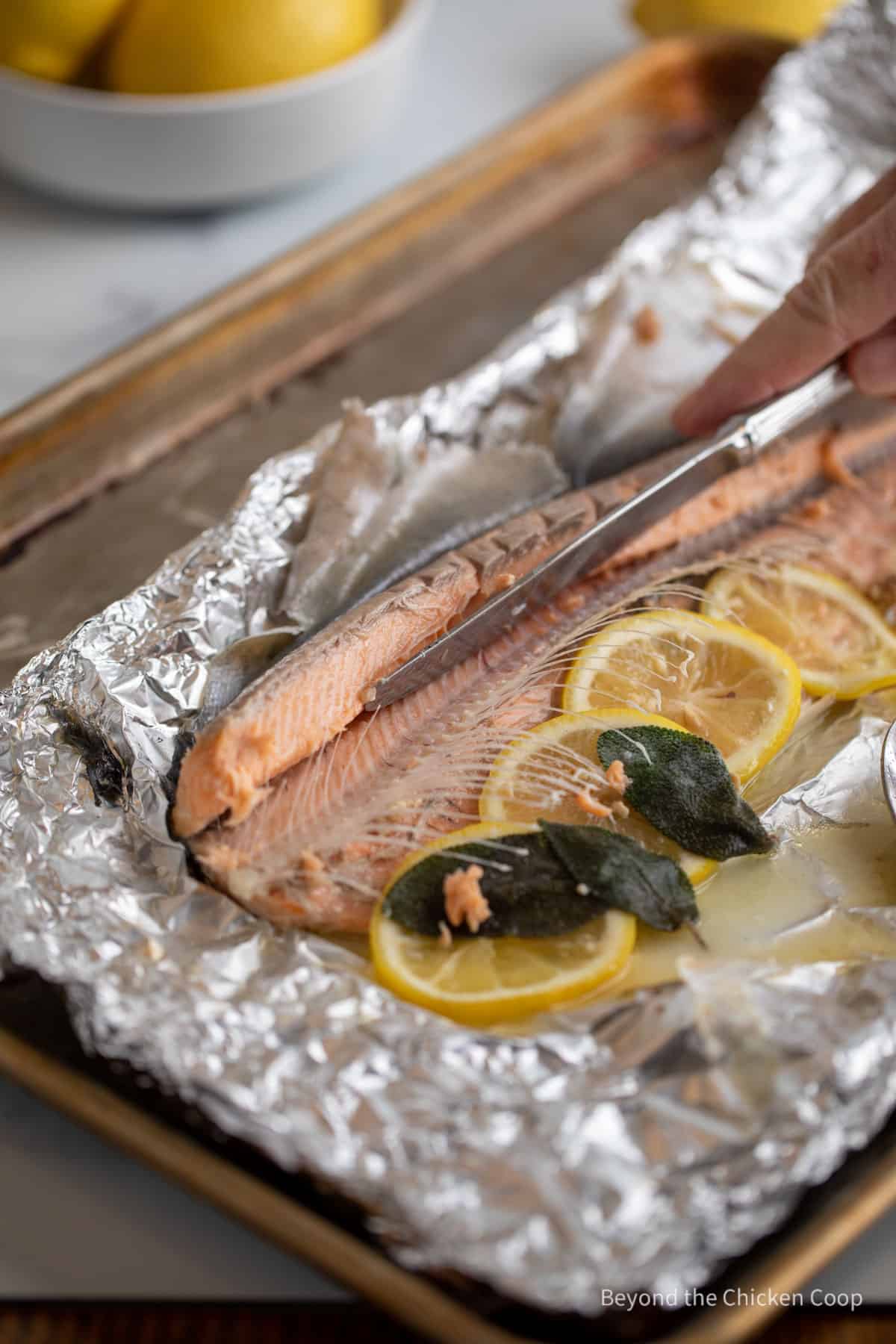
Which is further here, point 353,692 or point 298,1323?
point 353,692

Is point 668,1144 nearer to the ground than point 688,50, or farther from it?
nearer to the ground

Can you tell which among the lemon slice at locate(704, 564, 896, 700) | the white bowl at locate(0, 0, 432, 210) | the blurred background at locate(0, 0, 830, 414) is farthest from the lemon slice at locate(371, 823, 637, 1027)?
the white bowl at locate(0, 0, 432, 210)

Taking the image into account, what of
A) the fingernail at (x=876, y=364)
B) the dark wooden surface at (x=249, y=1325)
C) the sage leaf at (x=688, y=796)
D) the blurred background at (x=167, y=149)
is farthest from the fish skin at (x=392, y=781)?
the blurred background at (x=167, y=149)

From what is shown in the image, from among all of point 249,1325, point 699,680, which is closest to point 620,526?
point 699,680

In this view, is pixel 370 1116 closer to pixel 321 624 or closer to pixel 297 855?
pixel 297 855

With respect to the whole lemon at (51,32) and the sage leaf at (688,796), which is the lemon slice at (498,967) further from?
the whole lemon at (51,32)

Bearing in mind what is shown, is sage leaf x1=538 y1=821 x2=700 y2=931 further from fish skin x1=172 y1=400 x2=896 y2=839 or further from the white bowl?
the white bowl

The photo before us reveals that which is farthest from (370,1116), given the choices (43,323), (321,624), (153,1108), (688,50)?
(688,50)
